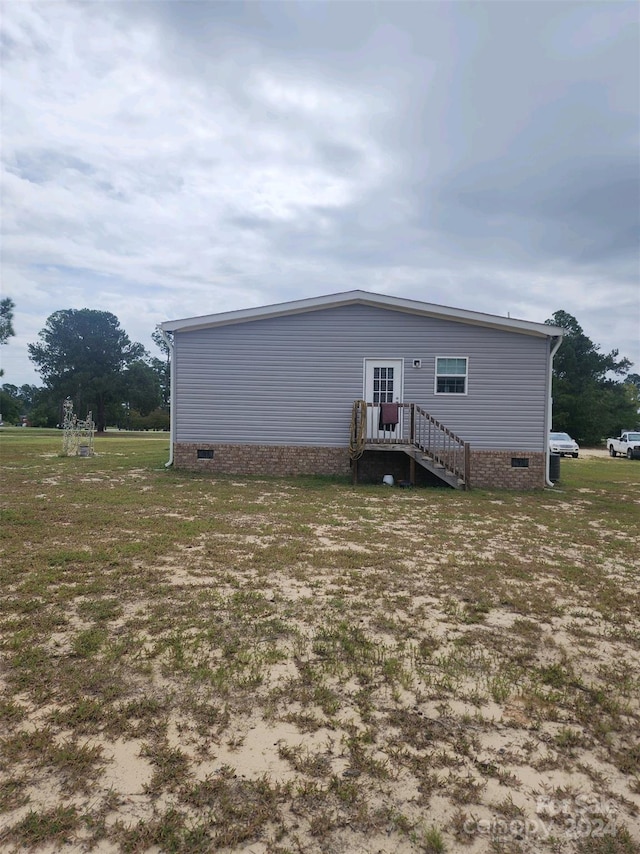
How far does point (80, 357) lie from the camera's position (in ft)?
141

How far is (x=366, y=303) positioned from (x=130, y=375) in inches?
1436

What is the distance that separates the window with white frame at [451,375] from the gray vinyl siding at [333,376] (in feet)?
0.46

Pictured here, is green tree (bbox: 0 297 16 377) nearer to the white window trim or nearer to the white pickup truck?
the white window trim

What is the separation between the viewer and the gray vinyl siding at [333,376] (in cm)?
1180

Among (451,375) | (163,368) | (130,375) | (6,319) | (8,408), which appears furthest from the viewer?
(163,368)

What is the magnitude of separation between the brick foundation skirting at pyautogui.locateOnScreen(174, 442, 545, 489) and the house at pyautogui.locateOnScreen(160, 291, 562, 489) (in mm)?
26

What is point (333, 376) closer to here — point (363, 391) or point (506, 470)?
point (363, 391)

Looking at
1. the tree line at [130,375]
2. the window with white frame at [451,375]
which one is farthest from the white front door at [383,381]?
the tree line at [130,375]

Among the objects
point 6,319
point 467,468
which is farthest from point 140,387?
point 467,468

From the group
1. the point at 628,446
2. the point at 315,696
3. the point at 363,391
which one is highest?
the point at 363,391

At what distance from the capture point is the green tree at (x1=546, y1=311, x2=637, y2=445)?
36812 mm

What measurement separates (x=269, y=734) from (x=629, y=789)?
1.52 m

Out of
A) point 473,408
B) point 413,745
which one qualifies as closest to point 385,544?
point 413,745

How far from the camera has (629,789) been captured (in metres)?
1.98
